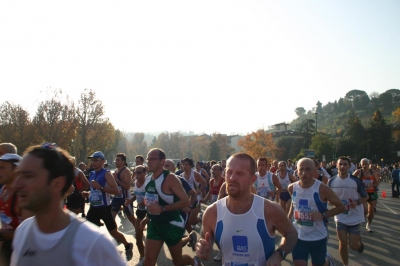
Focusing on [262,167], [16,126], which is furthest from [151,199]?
[16,126]

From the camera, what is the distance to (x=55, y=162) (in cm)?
230

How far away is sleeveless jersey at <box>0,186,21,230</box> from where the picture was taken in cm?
394

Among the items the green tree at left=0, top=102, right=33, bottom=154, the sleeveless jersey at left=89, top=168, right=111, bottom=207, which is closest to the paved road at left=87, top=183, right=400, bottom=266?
the sleeveless jersey at left=89, top=168, right=111, bottom=207

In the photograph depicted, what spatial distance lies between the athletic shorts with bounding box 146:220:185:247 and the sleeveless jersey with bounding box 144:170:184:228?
7cm

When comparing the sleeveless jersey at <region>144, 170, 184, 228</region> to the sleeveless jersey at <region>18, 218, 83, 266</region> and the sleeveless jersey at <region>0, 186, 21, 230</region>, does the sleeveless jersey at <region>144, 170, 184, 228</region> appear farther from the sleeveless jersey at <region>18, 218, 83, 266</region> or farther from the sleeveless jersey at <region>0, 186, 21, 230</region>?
the sleeveless jersey at <region>18, 218, 83, 266</region>

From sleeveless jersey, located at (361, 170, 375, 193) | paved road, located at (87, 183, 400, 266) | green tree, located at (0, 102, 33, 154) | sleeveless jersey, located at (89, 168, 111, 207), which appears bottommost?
paved road, located at (87, 183, 400, 266)

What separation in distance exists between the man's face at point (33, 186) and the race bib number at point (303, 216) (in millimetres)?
4235

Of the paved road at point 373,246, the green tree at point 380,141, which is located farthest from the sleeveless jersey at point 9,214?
A: the green tree at point 380,141

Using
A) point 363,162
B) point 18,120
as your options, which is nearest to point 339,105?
point 18,120

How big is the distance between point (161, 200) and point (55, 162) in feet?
11.7

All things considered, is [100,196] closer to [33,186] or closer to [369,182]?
[33,186]

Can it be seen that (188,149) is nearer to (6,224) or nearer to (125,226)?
(125,226)

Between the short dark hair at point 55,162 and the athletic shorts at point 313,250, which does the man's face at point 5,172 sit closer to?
the short dark hair at point 55,162

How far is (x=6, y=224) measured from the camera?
4.05 metres
